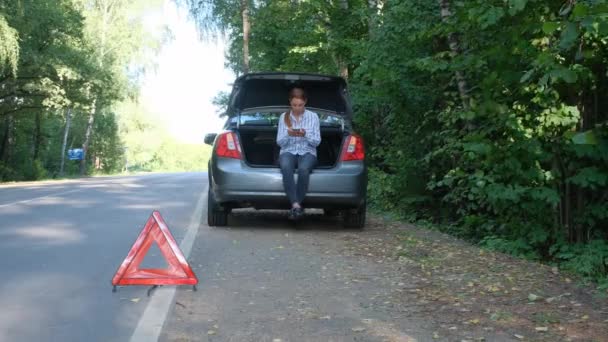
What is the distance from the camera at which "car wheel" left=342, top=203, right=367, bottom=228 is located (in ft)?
31.3

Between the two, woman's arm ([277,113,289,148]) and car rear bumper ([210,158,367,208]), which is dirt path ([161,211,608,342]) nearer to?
car rear bumper ([210,158,367,208])

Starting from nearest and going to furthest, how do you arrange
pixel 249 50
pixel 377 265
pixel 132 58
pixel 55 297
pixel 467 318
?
pixel 467 318
pixel 55 297
pixel 377 265
pixel 249 50
pixel 132 58

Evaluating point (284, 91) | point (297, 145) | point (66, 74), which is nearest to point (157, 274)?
point (297, 145)

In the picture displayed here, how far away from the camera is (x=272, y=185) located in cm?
887

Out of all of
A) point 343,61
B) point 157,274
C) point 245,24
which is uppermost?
point 245,24

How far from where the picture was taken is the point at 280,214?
11875 mm

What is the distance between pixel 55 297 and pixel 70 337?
1.16 metres

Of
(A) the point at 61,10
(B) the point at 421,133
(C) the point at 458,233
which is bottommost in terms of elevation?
(C) the point at 458,233

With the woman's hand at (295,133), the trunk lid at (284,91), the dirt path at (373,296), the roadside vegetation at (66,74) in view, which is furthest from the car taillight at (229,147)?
the roadside vegetation at (66,74)

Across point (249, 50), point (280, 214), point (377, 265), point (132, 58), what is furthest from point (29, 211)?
point (132, 58)

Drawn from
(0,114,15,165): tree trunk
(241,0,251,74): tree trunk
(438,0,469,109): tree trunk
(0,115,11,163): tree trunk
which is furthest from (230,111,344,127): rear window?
(0,115,11,163): tree trunk

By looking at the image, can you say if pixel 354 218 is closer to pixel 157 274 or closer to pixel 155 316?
pixel 157 274

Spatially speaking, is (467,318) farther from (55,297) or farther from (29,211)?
(29,211)

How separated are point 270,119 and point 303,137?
2.39ft
